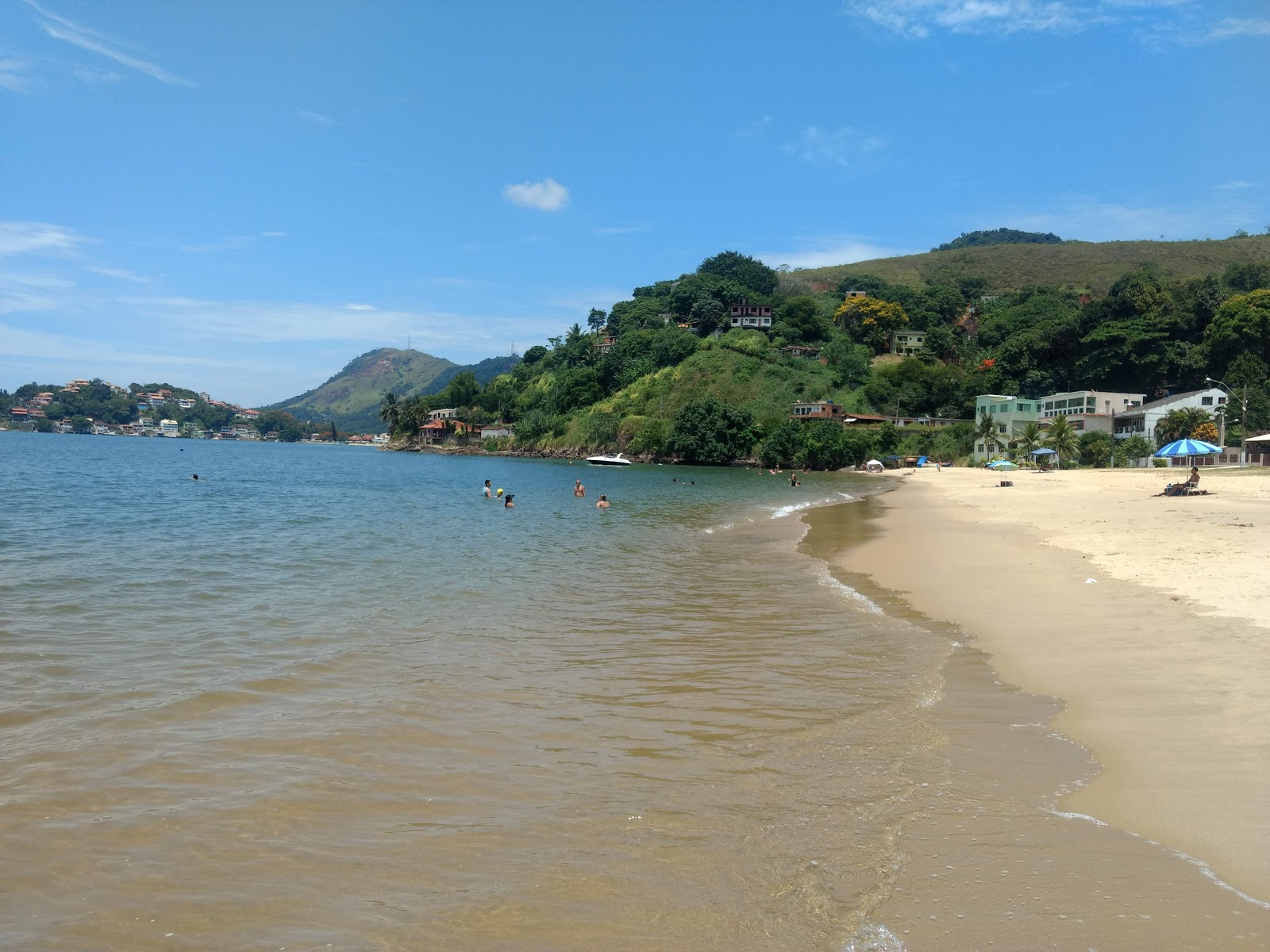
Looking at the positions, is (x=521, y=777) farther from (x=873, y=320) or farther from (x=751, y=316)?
(x=751, y=316)

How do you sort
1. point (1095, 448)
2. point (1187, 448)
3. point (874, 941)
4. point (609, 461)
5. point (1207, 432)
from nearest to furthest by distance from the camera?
point (874, 941) < point (1187, 448) < point (1207, 432) < point (1095, 448) < point (609, 461)

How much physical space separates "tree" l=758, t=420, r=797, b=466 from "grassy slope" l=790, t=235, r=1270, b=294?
Answer: 78467 millimetres

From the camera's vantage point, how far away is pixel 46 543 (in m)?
20.2

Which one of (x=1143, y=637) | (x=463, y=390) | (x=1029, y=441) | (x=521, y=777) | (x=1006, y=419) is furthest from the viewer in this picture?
(x=463, y=390)

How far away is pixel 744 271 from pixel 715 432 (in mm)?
66738

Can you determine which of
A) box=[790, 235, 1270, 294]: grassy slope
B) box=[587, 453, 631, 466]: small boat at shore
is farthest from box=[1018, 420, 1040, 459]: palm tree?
box=[790, 235, 1270, 294]: grassy slope

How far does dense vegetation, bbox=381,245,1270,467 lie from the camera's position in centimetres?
8950

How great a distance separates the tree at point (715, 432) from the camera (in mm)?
100500

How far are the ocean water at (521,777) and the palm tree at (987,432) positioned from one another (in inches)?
2941

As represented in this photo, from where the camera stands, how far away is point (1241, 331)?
3194 inches

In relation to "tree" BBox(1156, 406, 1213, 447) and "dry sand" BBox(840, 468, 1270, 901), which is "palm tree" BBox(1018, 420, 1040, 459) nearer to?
"tree" BBox(1156, 406, 1213, 447)

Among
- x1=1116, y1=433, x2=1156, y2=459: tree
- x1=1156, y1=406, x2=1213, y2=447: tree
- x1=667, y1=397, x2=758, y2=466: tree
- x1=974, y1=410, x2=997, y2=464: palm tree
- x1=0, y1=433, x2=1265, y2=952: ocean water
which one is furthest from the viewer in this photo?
x1=667, y1=397, x2=758, y2=466: tree

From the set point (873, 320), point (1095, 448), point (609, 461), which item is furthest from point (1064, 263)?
point (609, 461)

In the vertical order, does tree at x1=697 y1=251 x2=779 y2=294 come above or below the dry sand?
above
